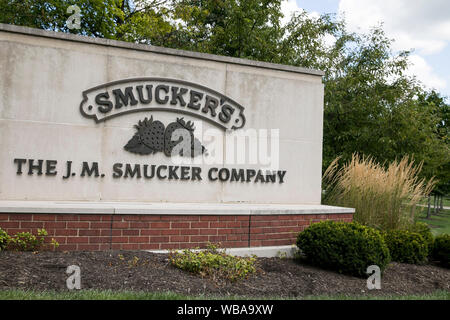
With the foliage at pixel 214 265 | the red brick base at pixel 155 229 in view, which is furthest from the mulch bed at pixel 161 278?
the red brick base at pixel 155 229

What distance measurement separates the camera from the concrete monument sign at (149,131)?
7098 mm

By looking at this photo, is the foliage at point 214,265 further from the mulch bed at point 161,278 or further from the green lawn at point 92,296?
the green lawn at point 92,296

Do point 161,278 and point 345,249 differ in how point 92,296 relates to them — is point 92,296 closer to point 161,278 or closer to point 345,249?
point 161,278

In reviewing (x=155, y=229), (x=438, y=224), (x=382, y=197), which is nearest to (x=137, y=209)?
(x=155, y=229)

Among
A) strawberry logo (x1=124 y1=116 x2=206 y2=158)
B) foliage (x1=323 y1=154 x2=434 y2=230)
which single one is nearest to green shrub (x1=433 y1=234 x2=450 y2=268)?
foliage (x1=323 y1=154 x2=434 y2=230)

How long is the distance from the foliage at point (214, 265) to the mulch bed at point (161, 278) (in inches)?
3.7

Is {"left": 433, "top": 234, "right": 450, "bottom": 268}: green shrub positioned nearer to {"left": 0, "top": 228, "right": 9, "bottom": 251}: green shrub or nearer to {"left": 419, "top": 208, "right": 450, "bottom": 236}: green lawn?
{"left": 419, "top": 208, "right": 450, "bottom": 236}: green lawn

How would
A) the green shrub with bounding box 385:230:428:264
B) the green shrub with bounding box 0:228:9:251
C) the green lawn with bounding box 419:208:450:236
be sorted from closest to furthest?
the green shrub with bounding box 0:228:9:251 → the green shrub with bounding box 385:230:428:264 → the green lawn with bounding box 419:208:450:236

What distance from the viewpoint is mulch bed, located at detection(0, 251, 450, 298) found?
498cm

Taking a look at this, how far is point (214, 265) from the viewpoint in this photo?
18.9ft

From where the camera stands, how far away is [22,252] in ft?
19.2

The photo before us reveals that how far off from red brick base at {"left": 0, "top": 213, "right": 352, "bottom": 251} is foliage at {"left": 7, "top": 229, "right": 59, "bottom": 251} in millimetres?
93

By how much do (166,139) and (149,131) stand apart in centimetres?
34

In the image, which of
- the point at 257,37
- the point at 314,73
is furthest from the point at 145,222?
the point at 257,37
